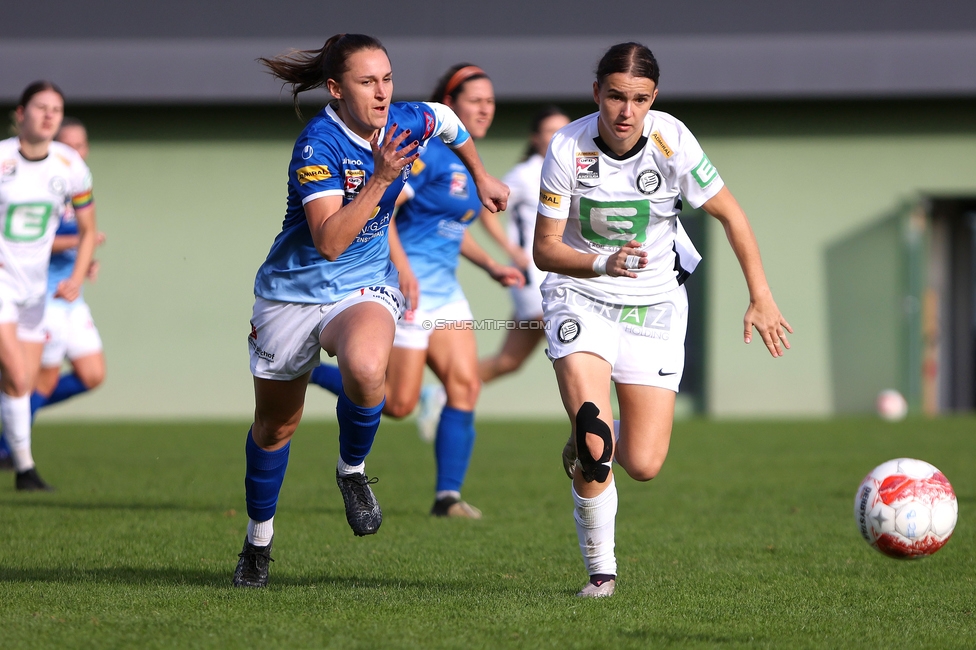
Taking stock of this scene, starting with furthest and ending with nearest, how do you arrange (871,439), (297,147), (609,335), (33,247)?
(871,439)
(33,247)
(609,335)
(297,147)

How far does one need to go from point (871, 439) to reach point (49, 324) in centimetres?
702

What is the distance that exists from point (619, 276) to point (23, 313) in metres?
4.87

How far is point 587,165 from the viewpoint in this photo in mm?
4188

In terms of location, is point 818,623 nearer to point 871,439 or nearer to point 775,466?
point 775,466

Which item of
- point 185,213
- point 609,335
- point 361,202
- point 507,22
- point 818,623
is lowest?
point 818,623

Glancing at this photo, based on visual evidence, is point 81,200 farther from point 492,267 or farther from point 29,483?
point 492,267

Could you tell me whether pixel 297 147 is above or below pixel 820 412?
above

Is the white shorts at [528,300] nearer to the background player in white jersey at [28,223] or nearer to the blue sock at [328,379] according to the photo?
the blue sock at [328,379]

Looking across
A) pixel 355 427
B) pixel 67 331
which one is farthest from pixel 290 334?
pixel 67 331

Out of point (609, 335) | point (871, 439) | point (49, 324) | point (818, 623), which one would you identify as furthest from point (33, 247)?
point (871, 439)

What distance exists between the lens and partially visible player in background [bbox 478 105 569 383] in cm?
826

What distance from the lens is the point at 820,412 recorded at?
45.9 feet

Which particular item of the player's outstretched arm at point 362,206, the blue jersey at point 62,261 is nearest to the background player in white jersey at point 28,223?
the blue jersey at point 62,261

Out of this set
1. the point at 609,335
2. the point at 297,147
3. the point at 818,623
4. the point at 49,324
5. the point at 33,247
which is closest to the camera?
the point at 818,623
